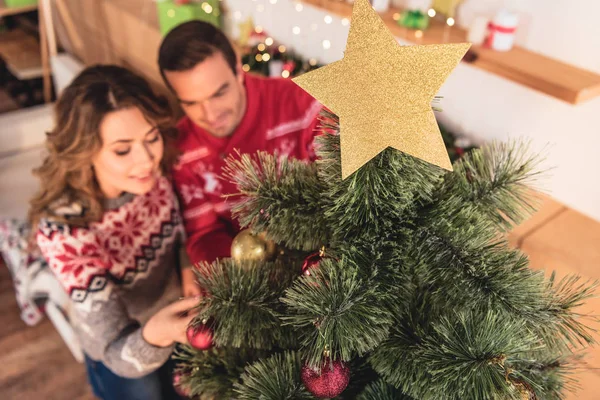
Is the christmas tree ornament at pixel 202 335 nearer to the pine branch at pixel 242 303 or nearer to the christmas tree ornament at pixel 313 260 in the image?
the pine branch at pixel 242 303

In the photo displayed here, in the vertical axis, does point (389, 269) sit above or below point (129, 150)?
above

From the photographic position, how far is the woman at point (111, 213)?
976 mm

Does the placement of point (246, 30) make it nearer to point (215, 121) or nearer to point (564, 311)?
point (215, 121)

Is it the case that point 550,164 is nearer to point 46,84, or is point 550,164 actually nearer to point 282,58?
point 282,58

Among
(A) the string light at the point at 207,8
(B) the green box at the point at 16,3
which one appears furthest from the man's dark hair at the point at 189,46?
(B) the green box at the point at 16,3

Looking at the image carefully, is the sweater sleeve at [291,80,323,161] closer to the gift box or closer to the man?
the man

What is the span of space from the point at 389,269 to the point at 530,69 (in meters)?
0.77

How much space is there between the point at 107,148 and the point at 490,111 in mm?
1007

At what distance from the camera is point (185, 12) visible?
1954 millimetres

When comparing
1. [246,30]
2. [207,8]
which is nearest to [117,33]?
[207,8]

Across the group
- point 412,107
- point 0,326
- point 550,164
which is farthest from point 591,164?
point 0,326

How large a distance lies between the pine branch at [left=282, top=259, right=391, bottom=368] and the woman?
45 cm

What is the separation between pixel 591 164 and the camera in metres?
1.17

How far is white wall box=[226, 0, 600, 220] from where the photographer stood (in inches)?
43.0
